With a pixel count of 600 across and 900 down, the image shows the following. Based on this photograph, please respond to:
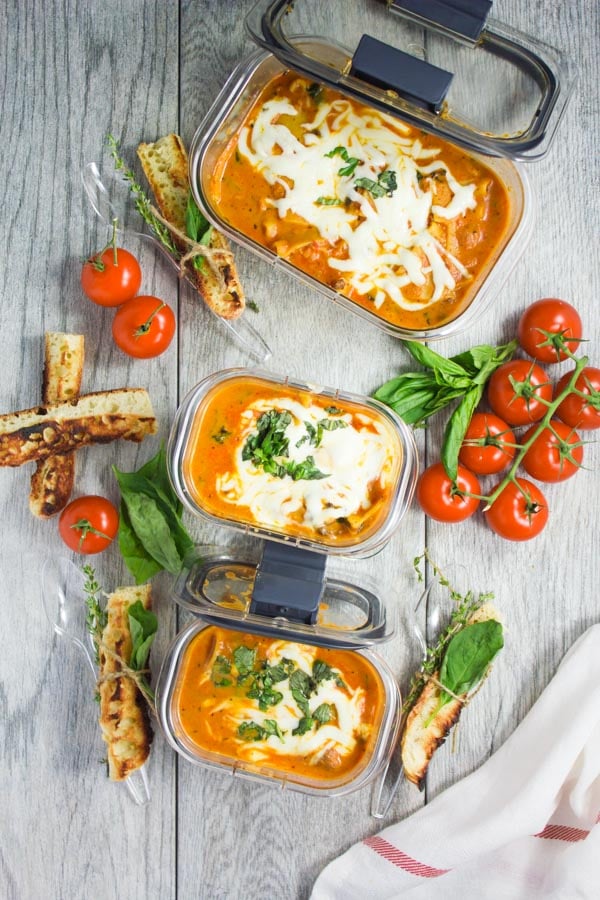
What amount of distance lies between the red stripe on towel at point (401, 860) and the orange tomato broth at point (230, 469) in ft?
2.94

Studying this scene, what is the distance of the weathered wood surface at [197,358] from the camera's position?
8.04 feet

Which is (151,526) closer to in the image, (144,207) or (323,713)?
(323,713)

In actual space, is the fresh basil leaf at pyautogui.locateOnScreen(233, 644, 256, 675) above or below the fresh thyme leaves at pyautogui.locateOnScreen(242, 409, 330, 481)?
below

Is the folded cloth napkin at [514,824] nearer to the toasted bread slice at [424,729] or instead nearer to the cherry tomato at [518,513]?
the toasted bread slice at [424,729]

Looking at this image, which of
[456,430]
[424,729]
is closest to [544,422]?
[456,430]

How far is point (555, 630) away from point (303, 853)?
3.15ft

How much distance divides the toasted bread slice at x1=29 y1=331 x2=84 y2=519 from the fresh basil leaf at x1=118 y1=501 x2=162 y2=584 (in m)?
0.21

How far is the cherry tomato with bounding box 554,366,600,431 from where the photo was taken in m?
2.29

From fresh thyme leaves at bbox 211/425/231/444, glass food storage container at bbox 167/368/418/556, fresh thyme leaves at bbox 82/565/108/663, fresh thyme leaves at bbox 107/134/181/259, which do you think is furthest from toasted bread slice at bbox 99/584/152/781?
fresh thyme leaves at bbox 107/134/181/259

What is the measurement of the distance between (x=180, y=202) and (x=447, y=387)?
89 cm

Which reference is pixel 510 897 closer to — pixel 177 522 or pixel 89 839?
pixel 89 839

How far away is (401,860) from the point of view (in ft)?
7.93

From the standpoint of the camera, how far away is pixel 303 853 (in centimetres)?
247

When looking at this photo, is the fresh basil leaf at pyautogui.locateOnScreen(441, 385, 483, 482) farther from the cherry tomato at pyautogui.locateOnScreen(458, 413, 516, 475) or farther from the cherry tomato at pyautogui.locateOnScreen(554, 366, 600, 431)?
the cherry tomato at pyautogui.locateOnScreen(554, 366, 600, 431)
